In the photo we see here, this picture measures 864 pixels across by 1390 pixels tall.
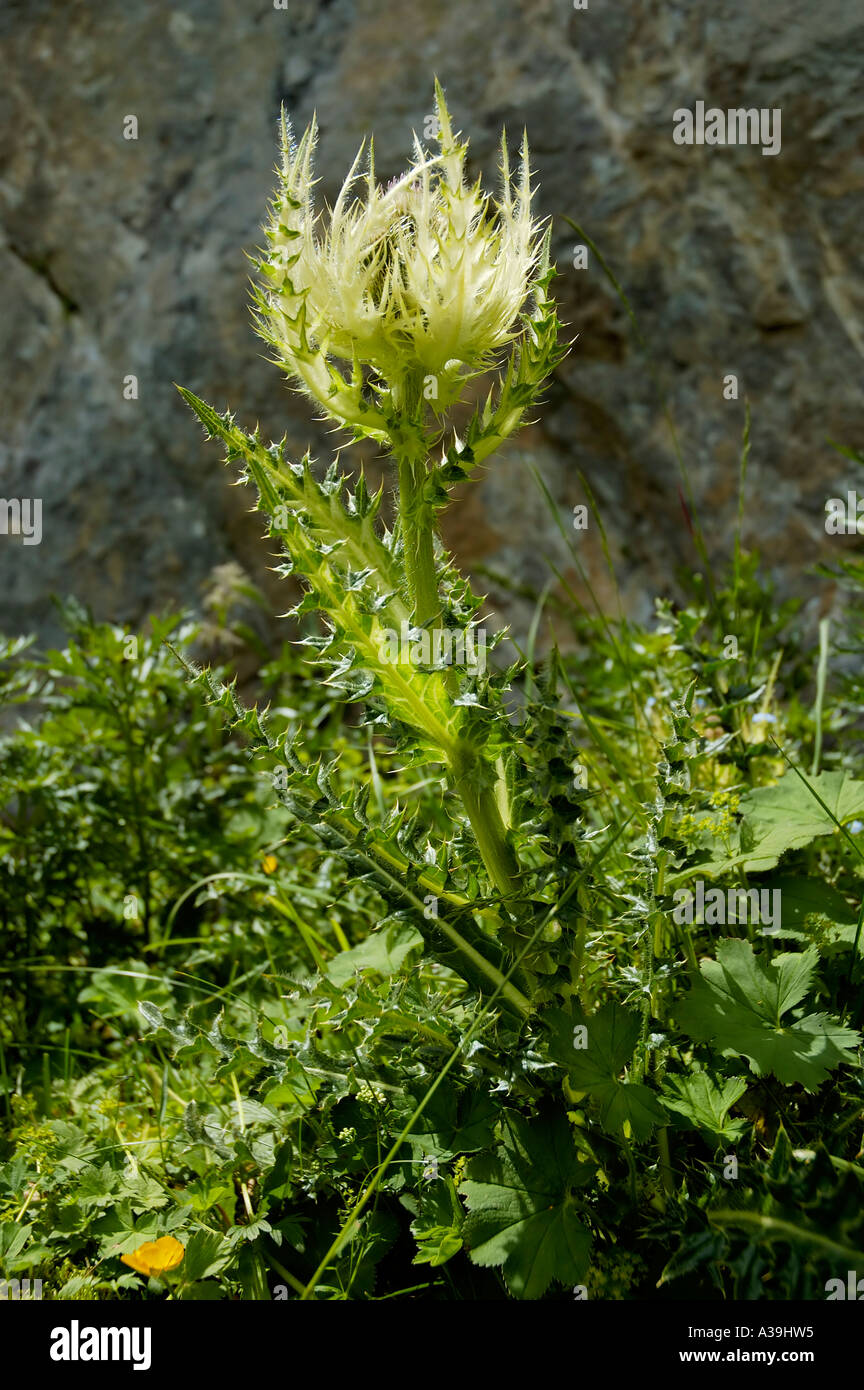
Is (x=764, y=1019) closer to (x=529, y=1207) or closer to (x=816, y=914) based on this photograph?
(x=816, y=914)

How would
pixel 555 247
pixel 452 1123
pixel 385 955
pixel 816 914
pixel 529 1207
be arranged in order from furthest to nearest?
pixel 555 247 → pixel 385 955 → pixel 816 914 → pixel 452 1123 → pixel 529 1207

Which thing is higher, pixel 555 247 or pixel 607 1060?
pixel 555 247

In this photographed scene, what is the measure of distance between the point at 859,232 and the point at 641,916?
2.28 meters

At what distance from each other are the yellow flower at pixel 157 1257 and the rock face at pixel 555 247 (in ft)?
7.39

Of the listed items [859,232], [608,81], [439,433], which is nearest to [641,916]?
[439,433]

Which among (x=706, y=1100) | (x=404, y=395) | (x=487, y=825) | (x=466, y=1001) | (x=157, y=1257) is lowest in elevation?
(x=157, y=1257)

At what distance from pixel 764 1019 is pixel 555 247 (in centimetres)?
256

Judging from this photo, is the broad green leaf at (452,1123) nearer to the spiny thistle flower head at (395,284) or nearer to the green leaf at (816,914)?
the green leaf at (816,914)

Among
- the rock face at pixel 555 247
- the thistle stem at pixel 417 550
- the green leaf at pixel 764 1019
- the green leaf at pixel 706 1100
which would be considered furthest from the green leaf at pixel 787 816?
the rock face at pixel 555 247

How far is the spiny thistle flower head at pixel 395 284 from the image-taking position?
4.42 feet

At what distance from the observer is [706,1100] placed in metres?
1.39

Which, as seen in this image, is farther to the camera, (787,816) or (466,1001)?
(787,816)

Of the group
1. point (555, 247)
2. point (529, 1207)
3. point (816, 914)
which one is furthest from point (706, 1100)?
point (555, 247)
